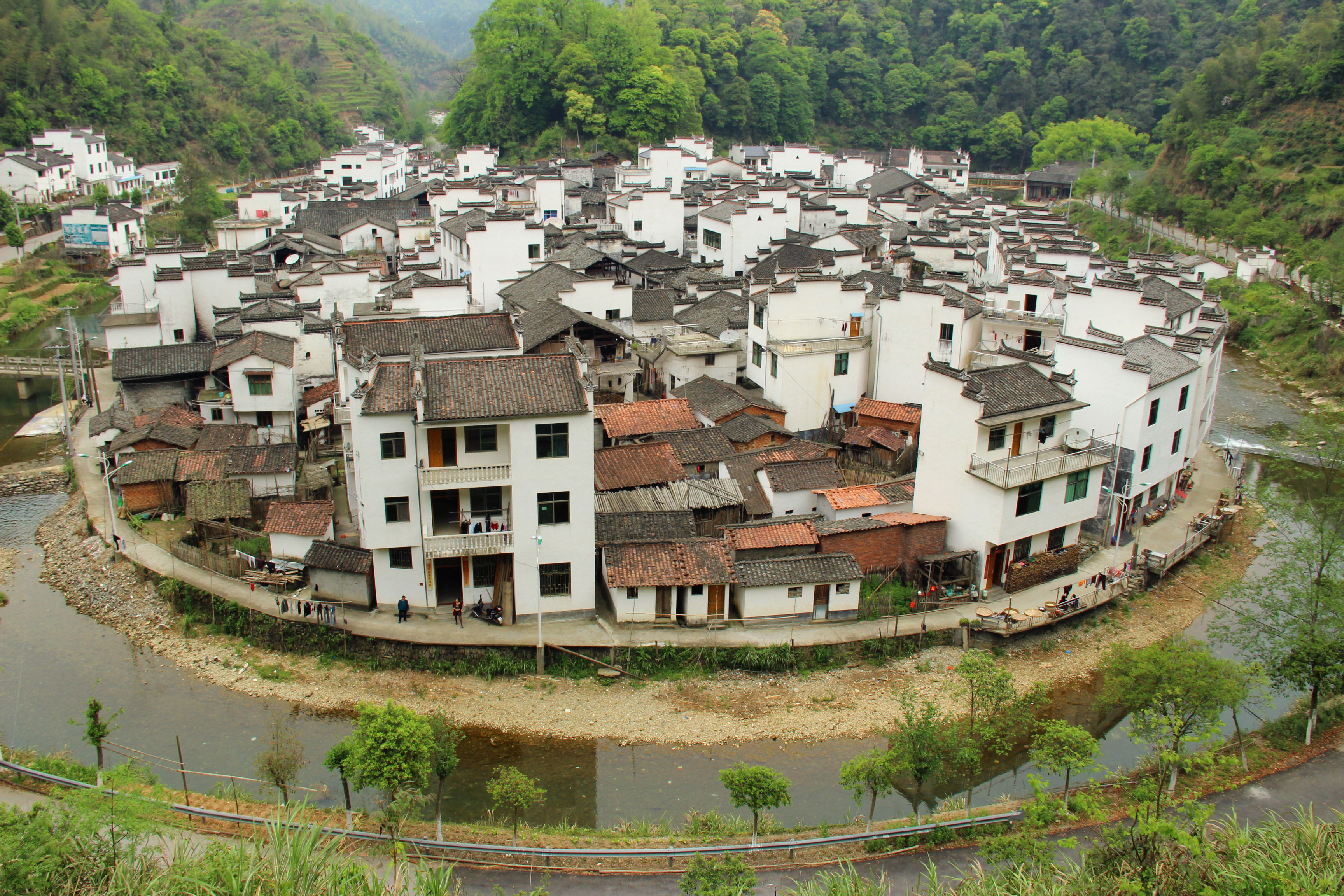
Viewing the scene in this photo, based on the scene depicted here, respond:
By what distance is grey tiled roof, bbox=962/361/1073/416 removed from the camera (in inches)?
829

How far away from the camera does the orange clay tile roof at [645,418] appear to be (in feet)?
87.2

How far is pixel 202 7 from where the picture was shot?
111750 mm

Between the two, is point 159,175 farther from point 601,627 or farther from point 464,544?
point 601,627

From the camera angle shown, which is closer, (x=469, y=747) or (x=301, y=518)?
(x=469, y=747)

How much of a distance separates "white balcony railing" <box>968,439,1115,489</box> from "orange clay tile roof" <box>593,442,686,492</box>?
702 centimetres

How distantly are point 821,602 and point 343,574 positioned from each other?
9899 millimetres

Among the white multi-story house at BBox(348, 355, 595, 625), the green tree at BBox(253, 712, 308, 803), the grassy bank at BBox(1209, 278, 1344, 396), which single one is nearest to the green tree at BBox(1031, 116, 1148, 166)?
the grassy bank at BBox(1209, 278, 1344, 396)

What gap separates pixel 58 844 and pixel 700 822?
8285 mm

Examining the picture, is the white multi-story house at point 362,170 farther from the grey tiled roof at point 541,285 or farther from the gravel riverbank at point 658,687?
the gravel riverbank at point 658,687

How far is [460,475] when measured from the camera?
19.3 metres

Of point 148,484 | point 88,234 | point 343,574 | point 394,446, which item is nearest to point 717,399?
point 394,446

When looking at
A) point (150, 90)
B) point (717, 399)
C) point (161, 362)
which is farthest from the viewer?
point (150, 90)

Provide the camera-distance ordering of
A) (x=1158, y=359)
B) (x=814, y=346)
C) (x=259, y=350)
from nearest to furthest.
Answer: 1. (x=1158, y=359)
2. (x=259, y=350)
3. (x=814, y=346)

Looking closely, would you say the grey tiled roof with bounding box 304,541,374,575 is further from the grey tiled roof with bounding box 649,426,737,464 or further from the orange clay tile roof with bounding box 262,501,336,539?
the grey tiled roof with bounding box 649,426,737,464
